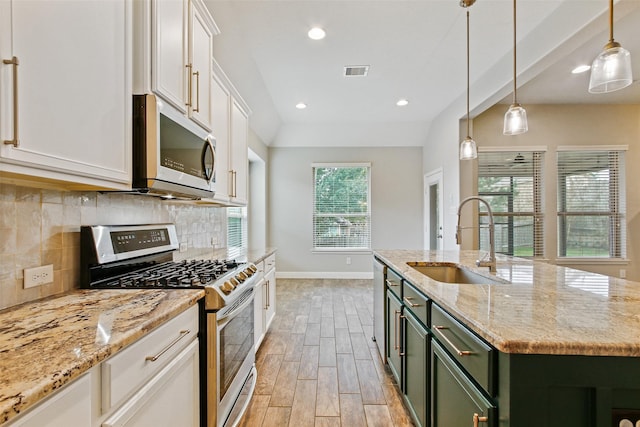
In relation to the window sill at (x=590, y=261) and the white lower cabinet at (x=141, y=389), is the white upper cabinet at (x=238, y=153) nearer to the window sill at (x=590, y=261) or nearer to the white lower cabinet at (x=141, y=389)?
the white lower cabinet at (x=141, y=389)

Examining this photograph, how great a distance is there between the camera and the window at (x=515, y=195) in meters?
4.89

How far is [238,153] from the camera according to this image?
9.73 feet

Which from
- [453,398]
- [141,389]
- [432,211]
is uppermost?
[432,211]

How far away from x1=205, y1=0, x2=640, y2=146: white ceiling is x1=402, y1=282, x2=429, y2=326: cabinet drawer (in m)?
2.29

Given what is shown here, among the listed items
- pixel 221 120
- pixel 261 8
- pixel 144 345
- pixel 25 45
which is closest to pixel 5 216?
pixel 25 45

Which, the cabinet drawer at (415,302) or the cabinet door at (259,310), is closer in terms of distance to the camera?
the cabinet drawer at (415,302)

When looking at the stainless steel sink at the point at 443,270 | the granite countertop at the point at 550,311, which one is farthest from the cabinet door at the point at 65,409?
the stainless steel sink at the point at 443,270

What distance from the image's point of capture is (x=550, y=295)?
4.38 feet

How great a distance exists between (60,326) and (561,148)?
6.15 meters

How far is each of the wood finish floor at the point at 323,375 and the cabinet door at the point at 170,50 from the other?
6.48 ft

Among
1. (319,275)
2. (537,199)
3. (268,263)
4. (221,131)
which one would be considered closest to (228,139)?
(221,131)

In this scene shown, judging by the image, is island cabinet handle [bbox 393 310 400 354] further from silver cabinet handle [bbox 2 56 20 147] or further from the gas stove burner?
silver cabinet handle [bbox 2 56 20 147]

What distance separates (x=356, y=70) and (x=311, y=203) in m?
3.15

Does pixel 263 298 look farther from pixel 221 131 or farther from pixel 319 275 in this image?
pixel 319 275
